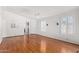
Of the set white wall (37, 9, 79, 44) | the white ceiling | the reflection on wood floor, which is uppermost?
the white ceiling

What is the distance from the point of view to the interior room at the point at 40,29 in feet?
5.62

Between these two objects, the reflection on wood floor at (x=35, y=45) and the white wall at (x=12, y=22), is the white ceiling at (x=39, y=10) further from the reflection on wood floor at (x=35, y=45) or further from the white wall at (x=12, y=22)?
the reflection on wood floor at (x=35, y=45)

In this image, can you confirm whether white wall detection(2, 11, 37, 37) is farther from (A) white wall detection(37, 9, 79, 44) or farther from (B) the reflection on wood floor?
(A) white wall detection(37, 9, 79, 44)

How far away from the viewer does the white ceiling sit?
173 centimetres

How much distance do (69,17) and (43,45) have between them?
0.62 m

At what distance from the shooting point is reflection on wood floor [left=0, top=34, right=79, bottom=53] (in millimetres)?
1719

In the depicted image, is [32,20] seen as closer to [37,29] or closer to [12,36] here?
[37,29]

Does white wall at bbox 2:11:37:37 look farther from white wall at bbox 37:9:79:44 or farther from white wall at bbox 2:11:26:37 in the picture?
white wall at bbox 37:9:79:44

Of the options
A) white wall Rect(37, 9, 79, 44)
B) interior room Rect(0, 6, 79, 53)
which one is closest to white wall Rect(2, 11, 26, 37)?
interior room Rect(0, 6, 79, 53)

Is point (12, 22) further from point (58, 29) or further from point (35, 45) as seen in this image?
point (58, 29)

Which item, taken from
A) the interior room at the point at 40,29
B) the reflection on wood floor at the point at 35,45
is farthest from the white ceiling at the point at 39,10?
the reflection on wood floor at the point at 35,45

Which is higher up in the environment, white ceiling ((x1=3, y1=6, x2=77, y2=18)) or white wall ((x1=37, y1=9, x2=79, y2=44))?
white ceiling ((x1=3, y1=6, x2=77, y2=18))
